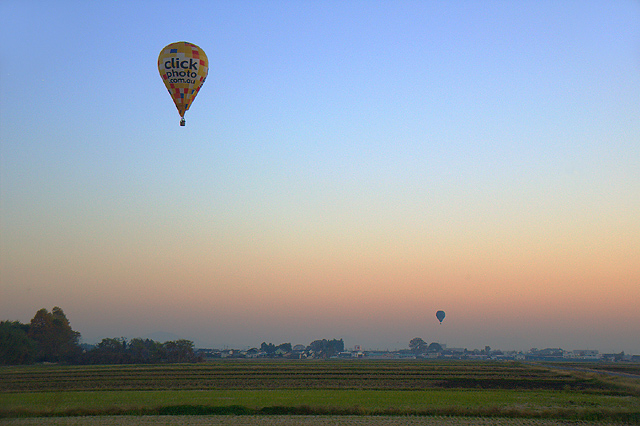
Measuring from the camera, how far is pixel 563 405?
35.3m

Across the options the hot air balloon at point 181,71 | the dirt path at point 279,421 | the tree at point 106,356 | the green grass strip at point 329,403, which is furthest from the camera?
the tree at point 106,356

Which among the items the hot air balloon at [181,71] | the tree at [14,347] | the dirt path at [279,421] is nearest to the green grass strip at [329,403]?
the dirt path at [279,421]

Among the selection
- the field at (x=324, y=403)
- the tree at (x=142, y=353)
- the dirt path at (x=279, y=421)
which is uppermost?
the tree at (x=142, y=353)

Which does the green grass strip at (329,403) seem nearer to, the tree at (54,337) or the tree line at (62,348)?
the tree line at (62,348)

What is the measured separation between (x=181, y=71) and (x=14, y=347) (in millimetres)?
88172

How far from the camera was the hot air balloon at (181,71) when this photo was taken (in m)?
37.6

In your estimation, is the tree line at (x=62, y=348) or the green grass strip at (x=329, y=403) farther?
the tree line at (x=62, y=348)

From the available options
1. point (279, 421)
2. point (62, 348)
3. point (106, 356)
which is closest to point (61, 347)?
point (62, 348)

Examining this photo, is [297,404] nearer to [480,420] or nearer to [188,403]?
[188,403]

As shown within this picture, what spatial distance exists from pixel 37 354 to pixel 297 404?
3928 inches

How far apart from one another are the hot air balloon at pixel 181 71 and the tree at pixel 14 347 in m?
85.9

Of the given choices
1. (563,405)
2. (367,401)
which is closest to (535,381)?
(563,405)

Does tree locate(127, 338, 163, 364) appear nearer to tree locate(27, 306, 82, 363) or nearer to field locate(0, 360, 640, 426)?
tree locate(27, 306, 82, 363)

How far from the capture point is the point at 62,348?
126125mm
